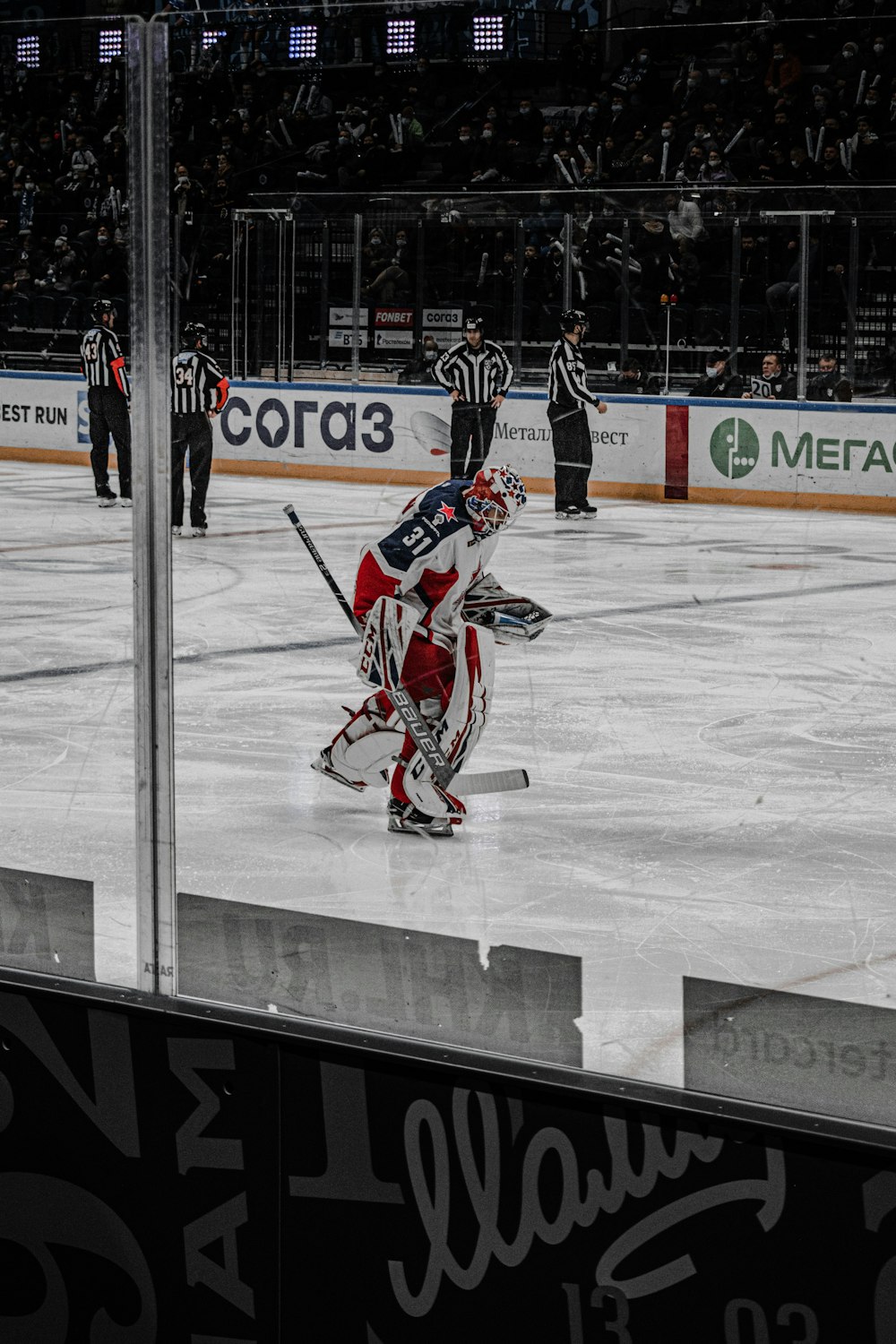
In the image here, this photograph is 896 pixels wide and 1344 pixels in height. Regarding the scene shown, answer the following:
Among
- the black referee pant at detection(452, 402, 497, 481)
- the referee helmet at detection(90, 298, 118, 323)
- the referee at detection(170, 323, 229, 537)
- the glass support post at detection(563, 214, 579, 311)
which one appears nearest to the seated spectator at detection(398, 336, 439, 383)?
the black referee pant at detection(452, 402, 497, 481)

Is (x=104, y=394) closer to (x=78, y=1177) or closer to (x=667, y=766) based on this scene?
(x=78, y=1177)

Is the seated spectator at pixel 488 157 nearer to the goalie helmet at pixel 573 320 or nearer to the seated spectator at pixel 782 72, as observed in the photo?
the seated spectator at pixel 782 72

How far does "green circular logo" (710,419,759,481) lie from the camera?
10164 millimetres

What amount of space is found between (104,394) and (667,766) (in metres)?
2.59

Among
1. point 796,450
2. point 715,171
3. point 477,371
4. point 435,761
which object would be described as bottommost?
point 435,761

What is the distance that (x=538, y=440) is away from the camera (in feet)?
27.7

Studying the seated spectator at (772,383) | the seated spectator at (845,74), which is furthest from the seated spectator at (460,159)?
the seated spectator at (772,383)

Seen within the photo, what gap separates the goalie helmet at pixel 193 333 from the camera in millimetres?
2435

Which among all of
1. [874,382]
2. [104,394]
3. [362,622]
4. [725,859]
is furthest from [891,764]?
[874,382]

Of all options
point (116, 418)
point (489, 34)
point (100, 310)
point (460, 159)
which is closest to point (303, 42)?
point (116, 418)

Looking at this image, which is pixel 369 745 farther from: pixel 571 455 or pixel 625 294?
pixel 625 294

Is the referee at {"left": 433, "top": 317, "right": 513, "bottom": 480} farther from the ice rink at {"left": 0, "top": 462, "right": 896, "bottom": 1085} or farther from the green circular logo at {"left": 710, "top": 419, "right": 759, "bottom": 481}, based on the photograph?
the green circular logo at {"left": 710, "top": 419, "right": 759, "bottom": 481}

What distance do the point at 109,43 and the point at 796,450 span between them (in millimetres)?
8566

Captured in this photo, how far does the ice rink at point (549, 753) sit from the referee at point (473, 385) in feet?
1.49
